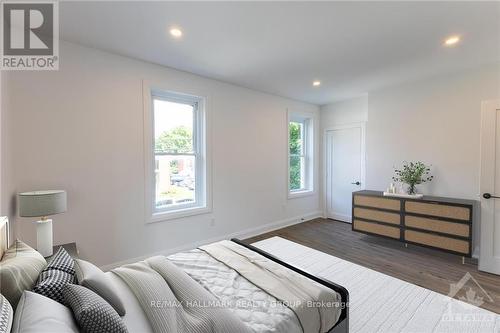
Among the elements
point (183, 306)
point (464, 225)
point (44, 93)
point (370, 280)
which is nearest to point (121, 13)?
point (44, 93)

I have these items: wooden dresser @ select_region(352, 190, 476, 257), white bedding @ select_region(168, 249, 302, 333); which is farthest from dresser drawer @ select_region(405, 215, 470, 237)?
white bedding @ select_region(168, 249, 302, 333)

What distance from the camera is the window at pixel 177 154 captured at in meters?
3.28

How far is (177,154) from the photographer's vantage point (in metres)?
3.45

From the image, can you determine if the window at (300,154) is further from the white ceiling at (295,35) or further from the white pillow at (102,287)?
the white pillow at (102,287)

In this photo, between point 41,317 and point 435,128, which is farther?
point 435,128

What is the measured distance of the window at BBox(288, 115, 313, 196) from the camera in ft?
17.2

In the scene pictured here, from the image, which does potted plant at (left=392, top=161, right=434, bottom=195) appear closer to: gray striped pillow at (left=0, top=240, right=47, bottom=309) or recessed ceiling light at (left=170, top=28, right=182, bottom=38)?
recessed ceiling light at (left=170, top=28, right=182, bottom=38)

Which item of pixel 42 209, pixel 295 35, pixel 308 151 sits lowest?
pixel 42 209

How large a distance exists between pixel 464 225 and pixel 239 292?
3.14 meters

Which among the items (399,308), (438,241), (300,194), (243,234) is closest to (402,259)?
(438,241)

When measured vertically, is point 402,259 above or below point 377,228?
below

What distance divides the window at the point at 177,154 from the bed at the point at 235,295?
1.57 meters

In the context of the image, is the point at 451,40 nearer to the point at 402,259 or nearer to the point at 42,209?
the point at 402,259

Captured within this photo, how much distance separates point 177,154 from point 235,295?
7.95 feet
